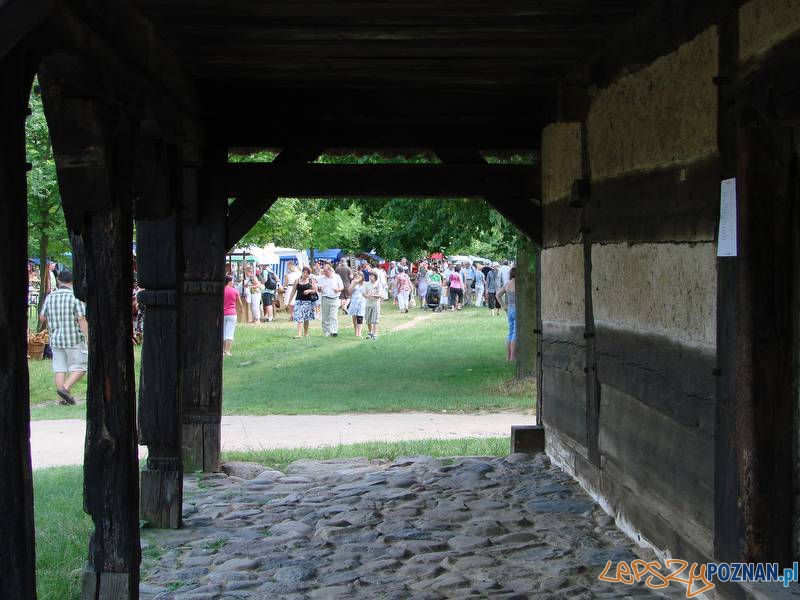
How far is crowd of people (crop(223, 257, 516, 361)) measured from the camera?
21.0 meters

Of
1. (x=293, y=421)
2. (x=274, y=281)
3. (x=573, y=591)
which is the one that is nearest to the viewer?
(x=573, y=591)

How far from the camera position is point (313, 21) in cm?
536

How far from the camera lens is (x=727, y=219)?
4320 mm

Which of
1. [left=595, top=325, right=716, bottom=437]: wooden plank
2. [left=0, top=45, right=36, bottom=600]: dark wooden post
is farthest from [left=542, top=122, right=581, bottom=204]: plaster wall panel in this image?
[left=0, top=45, right=36, bottom=600]: dark wooden post

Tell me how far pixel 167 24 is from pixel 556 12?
2.22 m

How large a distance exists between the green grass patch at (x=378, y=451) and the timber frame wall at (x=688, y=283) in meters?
1.99

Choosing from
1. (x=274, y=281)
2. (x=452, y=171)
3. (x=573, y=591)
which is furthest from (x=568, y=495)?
(x=274, y=281)

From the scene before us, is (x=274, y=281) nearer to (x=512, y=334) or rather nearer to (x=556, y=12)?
(x=512, y=334)

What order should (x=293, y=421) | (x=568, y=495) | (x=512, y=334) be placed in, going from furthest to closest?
1. (x=512, y=334)
2. (x=293, y=421)
3. (x=568, y=495)

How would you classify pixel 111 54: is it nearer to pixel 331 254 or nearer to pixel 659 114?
pixel 659 114

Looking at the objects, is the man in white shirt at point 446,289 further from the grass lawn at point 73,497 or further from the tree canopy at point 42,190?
the grass lawn at point 73,497

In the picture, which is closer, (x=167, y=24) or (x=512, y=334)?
(x=167, y=24)

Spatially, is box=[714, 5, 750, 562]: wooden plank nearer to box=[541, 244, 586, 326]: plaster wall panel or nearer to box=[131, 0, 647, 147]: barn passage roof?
box=[131, 0, 647, 147]: barn passage roof

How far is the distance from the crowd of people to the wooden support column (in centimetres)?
824
